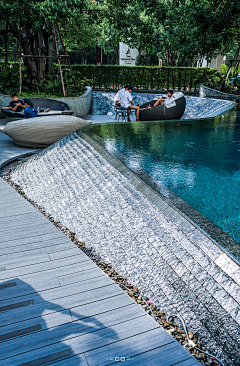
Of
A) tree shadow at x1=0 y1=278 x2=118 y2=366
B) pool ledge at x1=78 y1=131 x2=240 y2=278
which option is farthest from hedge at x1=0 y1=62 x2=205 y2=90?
tree shadow at x1=0 y1=278 x2=118 y2=366

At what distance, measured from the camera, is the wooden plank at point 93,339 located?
229 cm

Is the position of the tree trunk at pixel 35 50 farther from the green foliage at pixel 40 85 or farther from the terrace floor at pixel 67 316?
the terrace floor at pixel 67 316

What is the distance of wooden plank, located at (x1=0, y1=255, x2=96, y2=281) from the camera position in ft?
10.5

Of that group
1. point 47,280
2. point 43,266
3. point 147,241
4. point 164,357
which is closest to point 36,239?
point 43,266

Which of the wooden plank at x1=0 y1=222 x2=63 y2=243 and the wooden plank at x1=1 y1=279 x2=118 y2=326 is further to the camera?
the wooden plank at x1=0 y1=222 x2=63 y2=243

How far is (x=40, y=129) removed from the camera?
769 centimetres

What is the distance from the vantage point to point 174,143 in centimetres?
697

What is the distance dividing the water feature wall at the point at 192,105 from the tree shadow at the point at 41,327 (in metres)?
10.5

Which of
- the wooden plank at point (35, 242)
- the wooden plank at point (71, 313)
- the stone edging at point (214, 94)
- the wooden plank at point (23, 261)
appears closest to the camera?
the wooden plank at point (71, 313)

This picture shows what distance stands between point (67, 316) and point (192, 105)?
1251 cm

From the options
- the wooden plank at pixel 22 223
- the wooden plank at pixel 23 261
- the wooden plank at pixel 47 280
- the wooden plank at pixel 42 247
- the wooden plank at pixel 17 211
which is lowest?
the wooden plank at pixel 47 280

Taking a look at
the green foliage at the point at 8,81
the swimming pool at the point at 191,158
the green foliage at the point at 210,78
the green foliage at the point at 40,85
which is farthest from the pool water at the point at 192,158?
the green foliage at the point at 210,78

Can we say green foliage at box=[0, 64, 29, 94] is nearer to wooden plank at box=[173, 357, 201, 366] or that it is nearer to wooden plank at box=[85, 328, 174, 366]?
wooden plank at box=[85, 328, 174, 366]

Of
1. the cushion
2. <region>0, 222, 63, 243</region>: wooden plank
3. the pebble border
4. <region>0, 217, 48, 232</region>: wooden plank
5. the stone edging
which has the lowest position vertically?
the pebble border
